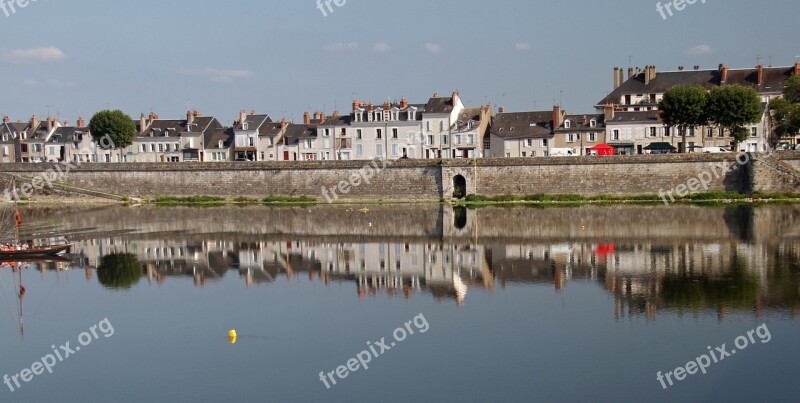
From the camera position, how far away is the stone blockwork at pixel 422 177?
50750mm

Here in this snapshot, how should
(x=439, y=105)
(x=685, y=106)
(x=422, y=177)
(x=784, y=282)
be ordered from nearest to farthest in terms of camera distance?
(x=784, y=282) → (x=685, y=106) → (x=422, y=177) → (x=439, y=105)

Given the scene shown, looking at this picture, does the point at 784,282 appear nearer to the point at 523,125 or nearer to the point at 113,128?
the point at 523,125

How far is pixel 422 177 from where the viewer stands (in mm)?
54281

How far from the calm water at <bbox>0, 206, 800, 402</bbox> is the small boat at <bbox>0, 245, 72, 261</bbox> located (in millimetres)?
1150

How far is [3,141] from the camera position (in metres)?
78.6

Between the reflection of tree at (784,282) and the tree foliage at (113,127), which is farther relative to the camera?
the tree foliage at (113,127)

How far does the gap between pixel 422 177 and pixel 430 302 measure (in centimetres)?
3098

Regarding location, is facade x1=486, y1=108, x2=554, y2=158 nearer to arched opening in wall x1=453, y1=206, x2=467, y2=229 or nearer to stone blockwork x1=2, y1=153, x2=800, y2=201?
stone blockwork x1=2, y1=153, x2=800, y2=201

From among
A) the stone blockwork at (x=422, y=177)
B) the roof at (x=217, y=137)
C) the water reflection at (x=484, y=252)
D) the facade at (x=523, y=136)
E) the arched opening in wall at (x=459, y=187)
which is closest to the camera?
the water reflection at (x=484, y=252)

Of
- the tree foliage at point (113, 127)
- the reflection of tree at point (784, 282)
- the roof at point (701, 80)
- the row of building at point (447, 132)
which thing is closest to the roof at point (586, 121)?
the row of building at point (447, 132)

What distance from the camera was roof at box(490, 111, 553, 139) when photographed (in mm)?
60844

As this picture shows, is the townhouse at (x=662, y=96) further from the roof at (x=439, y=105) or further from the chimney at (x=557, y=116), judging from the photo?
the roof at (x=439, y=105)

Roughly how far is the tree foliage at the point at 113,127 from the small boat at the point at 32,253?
1451 inches

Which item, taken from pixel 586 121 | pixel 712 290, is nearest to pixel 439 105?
pixel 586 121
